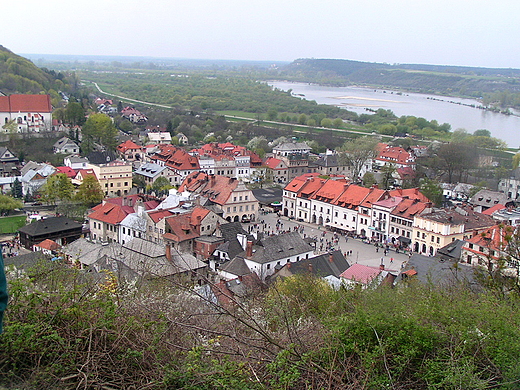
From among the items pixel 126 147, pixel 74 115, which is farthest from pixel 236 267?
pixel 74 115

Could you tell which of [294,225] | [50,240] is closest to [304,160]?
[294,225]

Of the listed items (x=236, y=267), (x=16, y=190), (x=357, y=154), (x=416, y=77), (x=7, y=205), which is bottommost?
(x=16, y=190)

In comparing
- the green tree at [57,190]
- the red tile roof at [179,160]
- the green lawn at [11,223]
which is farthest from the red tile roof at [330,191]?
the green lawn at [11,223]

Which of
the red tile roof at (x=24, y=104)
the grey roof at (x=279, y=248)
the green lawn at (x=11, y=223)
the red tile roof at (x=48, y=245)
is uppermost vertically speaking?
the red tile roof at (x=24, y=104)

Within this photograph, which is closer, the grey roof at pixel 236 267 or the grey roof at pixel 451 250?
the grey roof at pixel 236 267

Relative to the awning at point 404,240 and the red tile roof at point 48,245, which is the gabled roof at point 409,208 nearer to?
the awning at point 404,240

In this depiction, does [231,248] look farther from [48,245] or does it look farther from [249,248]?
[48,245]
